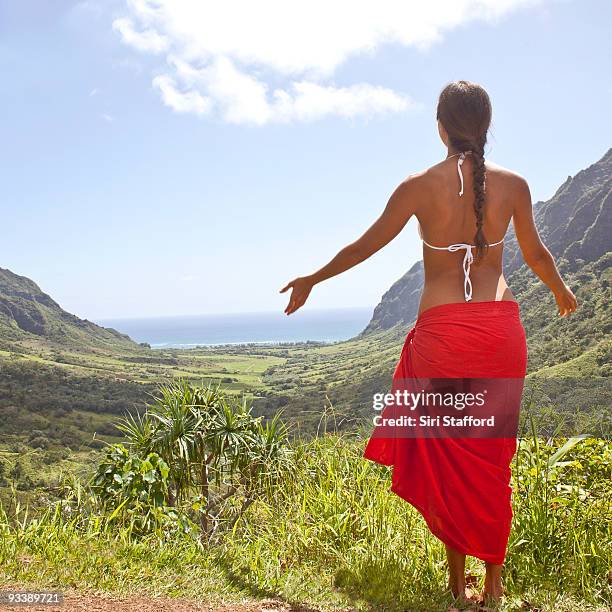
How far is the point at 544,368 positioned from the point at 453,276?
45.9 m

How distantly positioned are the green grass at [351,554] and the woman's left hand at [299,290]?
1141mm

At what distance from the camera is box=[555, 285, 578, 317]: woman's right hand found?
8.53 ft

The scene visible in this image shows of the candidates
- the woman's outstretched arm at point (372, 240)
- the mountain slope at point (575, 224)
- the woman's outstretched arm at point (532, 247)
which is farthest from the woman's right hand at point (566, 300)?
the mountain slope at point (575, 224)

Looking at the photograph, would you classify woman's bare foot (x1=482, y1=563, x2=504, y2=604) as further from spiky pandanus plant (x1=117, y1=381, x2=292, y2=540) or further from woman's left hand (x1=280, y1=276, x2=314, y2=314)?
spiky pandanus plant (x1=117, y1=381, x2=292, y2=540)

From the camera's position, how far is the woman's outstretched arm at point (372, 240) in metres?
2.20

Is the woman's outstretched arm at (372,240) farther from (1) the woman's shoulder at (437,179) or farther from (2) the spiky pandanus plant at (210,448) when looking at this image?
(2) the spiky pandanus plant at (210,448)

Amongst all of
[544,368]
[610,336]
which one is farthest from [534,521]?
[610,336]

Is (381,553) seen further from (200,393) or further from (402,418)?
(200,393)

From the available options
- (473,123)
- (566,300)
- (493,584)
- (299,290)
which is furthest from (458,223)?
(493,584)

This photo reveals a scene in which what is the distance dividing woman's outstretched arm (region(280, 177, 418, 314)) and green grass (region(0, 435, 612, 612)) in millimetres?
1169

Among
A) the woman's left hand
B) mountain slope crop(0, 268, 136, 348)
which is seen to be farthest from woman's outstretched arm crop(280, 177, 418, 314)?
mountain slope crop(0, 268, 136, 348)

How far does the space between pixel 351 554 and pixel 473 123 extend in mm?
1943

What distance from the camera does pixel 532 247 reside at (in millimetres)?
2422

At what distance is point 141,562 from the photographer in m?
2.40
